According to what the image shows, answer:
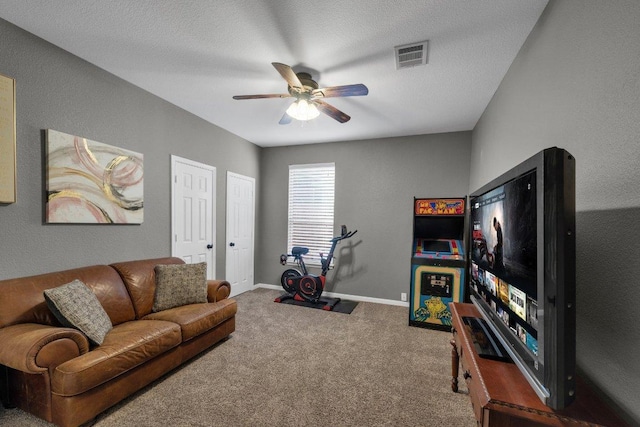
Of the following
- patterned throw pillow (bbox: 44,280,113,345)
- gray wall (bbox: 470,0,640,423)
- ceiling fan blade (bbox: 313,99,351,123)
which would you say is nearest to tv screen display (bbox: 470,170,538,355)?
gray wall (bbox: 470,0,640,423)

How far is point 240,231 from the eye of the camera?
15.5 feet

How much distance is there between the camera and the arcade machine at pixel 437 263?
3.36 meters

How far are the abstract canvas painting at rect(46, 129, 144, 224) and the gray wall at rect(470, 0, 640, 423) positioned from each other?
3.62 meters

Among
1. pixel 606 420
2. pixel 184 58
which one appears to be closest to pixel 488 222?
pixel 606 420

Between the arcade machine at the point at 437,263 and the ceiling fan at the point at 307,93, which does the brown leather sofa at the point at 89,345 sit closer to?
the ceiling fan at the point at 307,93

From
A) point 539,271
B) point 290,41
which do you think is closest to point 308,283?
point 290,41

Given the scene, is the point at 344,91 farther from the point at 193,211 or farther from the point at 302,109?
the point at 193,211

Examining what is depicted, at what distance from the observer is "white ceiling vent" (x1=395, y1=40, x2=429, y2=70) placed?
2.09m

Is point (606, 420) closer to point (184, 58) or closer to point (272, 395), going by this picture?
point (272, 395)

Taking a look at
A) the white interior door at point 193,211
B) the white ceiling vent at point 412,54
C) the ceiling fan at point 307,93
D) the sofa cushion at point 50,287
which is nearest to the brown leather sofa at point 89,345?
the sofa cushion at point 50,287

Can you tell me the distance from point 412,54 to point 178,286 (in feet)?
10.4

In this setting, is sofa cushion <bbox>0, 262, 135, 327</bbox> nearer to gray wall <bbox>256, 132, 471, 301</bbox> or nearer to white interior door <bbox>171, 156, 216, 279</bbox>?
white interior door <bbox>171, 156, 216, 279</bbox>

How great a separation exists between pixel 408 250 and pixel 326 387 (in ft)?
8.89

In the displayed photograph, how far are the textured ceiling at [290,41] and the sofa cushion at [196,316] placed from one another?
7.74 feet
